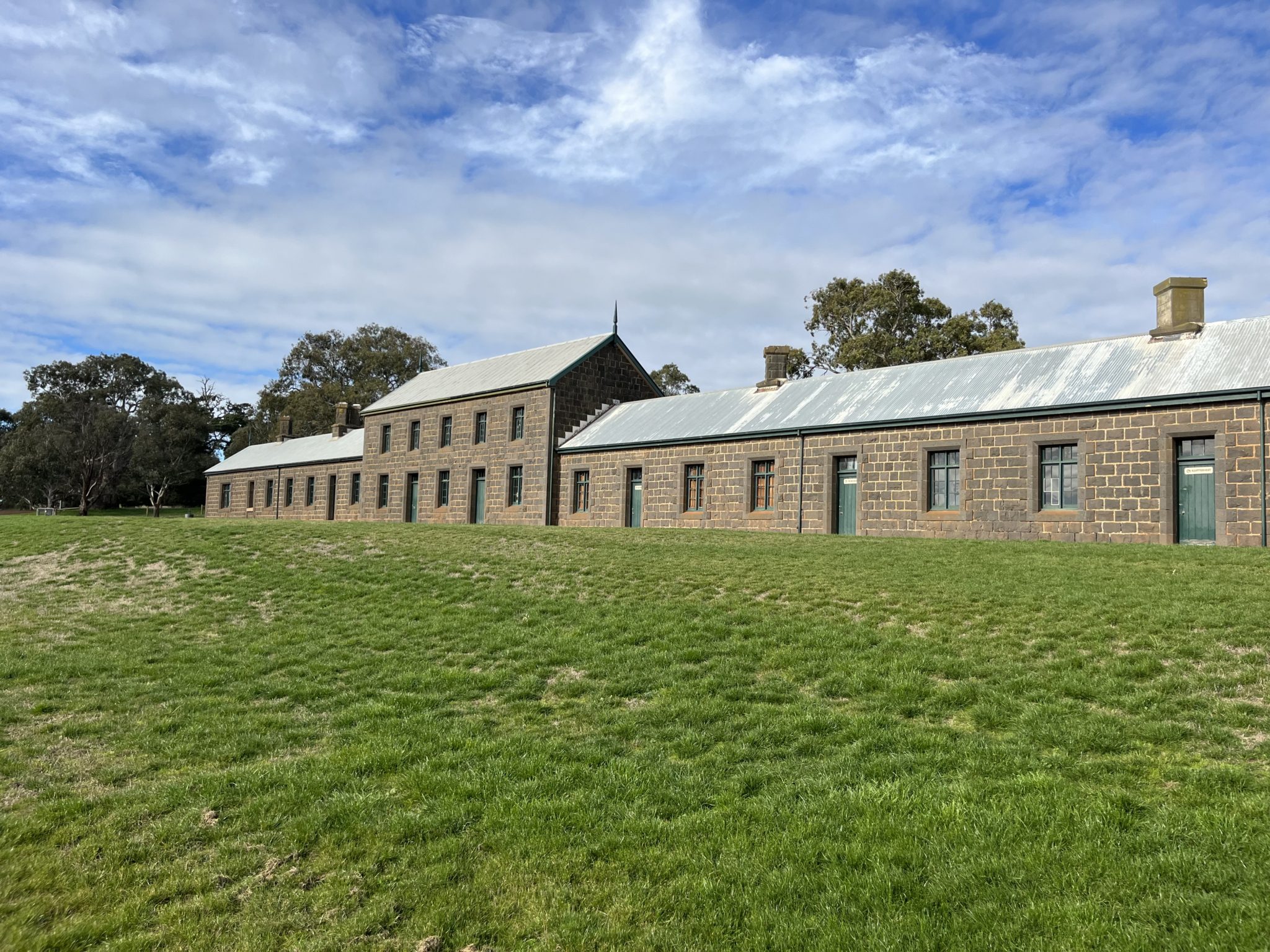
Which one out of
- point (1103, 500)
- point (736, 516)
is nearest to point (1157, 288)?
point (1103, 500)

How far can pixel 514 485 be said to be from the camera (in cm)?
3603

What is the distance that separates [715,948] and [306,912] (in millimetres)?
2252

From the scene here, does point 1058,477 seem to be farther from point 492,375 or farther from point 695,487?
point 492,375

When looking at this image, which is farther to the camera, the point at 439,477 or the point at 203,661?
the point at 439,477

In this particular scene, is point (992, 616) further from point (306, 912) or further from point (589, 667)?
point (306, 912)

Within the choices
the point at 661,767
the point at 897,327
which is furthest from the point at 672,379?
the point at 661,767

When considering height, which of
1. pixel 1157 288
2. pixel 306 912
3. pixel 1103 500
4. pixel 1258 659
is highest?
pixel 1157 288

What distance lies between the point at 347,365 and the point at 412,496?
41.0 m

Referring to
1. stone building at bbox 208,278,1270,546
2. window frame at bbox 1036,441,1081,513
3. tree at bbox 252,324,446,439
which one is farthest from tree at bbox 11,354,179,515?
window frame at bbox 1036,441,1081,513

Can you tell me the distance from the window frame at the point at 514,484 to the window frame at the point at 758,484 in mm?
11754

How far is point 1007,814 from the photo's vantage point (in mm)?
5535

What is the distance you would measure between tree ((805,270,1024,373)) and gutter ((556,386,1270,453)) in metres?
18.7

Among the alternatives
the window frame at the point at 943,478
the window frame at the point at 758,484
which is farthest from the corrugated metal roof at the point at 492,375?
the window frame at the point at 943,478

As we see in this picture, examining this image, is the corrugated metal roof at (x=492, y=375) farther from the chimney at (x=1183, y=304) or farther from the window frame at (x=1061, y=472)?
the chimney at (x=1183, y=304)
